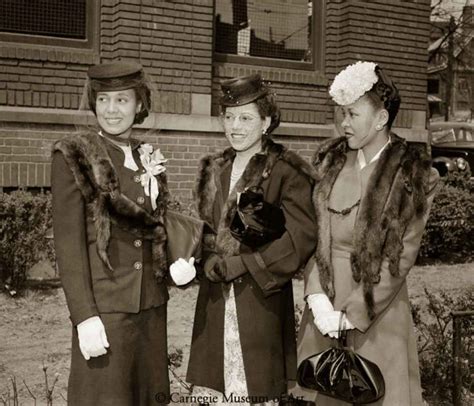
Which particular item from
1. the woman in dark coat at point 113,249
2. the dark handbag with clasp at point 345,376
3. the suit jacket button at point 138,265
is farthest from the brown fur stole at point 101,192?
the dark handbag with clasp at point 345,376

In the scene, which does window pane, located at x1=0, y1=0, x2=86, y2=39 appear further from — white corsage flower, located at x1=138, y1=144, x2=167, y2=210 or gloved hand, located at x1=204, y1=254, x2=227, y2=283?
gloved hand, located at x1=204, y1=254, x2=227, y2=283

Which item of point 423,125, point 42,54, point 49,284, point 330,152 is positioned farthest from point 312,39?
point 330,152

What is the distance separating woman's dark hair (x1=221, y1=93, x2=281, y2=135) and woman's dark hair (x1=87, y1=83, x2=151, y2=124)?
382 millimetres

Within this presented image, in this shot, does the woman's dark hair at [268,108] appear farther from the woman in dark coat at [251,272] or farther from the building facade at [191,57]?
the building facade at [191,57]

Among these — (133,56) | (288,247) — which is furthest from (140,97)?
(133,56)

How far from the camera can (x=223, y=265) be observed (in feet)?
10.3

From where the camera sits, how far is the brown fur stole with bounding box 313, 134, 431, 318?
10.2 ft

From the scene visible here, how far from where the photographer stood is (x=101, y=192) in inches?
113

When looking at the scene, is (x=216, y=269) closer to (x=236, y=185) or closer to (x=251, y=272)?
(x=251, y=272)

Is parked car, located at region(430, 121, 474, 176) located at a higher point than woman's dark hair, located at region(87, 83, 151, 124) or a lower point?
higher

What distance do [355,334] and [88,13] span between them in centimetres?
569

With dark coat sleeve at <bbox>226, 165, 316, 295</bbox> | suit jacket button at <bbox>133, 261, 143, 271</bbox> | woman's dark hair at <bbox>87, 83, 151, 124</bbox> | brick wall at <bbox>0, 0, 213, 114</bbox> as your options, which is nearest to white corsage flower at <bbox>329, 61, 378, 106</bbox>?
dark coat sleeve at <bbox>226, 165, 316, 295</bbox>

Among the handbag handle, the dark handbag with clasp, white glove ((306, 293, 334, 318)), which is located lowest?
the dark handbag with clasp

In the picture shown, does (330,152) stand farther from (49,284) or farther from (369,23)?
(369,23)
